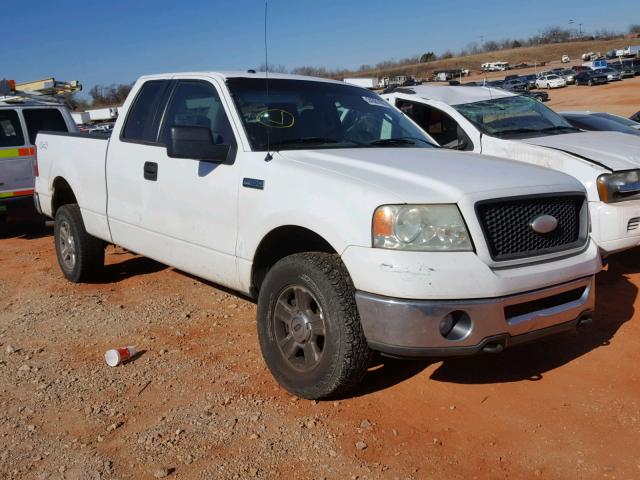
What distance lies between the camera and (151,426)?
3570mm

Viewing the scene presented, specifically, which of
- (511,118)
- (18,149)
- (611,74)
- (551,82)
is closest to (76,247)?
(18,149)

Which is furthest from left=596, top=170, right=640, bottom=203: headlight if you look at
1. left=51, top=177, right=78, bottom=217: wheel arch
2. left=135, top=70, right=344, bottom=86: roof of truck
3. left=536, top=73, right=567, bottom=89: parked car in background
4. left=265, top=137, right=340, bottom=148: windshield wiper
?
left=536, top=73, right=567, bottom=89: parked car in background

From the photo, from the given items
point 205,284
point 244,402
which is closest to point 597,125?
point 205,284

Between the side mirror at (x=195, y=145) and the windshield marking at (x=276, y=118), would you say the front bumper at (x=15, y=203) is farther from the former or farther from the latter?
the windshield marking at (x=276, y=118)

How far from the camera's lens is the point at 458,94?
7.72 meters

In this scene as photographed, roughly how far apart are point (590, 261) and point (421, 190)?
45.2 inches

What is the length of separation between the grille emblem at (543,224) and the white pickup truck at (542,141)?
7.13 feet

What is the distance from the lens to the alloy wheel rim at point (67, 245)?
6365mm

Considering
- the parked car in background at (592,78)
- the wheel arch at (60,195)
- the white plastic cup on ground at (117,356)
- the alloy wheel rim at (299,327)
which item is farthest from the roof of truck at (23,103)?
the parked car in background at (592,78)

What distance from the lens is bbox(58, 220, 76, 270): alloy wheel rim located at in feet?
20.9

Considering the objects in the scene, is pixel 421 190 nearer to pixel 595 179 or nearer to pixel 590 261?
pixel 590 261

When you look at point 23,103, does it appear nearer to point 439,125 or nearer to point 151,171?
point 151,171

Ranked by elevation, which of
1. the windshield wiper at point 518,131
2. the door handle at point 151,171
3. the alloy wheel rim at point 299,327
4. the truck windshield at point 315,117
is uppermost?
the truck windshield at point 315,117

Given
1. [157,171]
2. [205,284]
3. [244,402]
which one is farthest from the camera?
[205,284]
